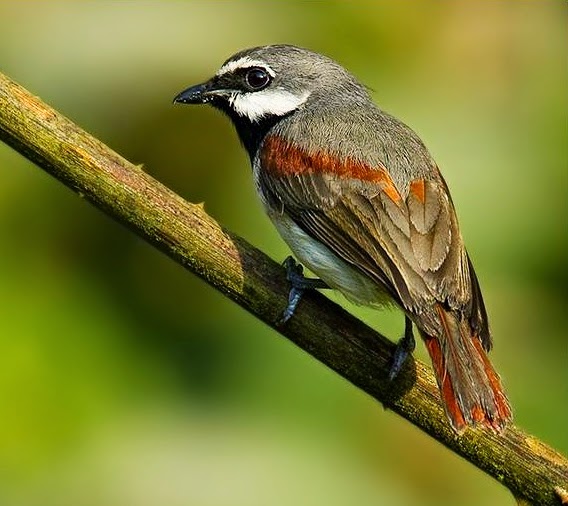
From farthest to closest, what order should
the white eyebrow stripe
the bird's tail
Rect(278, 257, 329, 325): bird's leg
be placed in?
the white eyebrow stripe, Rect(278, 257, 329, 325): bird's leg, the bird's tail

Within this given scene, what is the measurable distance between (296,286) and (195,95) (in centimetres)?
133

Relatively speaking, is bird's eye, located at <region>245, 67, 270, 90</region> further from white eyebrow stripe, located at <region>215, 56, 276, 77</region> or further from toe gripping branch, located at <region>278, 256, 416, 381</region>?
toe gripping branch, located at <region>278, 256, 416, 381</region>

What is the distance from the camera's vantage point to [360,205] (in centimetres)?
425

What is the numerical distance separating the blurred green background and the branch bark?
1.96 ft

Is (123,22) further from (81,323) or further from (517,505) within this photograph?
(517,505)

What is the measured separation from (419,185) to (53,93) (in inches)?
61.6

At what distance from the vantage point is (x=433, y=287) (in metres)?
4.00

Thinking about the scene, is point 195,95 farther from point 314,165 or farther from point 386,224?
point 386,224

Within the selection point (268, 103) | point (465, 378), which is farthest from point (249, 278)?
point (268, 103)

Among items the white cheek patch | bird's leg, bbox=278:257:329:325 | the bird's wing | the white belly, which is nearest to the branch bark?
bird's leg, bbox=278:257:329:325

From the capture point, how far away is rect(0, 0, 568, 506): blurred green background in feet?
14.2

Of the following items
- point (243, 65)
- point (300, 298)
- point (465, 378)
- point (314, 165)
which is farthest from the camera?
point (243, 65)

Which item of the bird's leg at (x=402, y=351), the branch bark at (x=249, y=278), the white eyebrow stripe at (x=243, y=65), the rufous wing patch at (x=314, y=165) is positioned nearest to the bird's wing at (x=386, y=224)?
the rufous wing patch at (x=314, y=165)

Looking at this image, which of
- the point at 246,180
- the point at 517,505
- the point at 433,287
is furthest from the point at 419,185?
the point at 517,505
